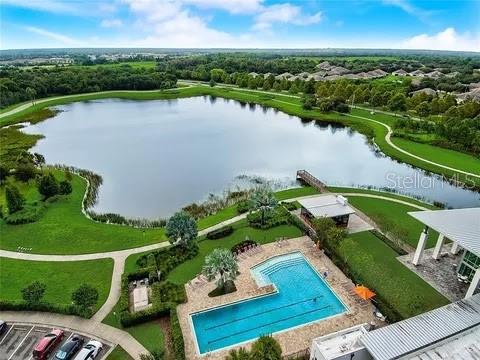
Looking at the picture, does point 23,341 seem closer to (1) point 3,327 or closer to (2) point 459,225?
(1) point 3,327

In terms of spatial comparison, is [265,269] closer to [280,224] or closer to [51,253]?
[280,224]

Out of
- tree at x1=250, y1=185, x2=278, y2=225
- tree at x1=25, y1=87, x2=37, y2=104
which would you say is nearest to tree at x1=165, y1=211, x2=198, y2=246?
tree at x1=250, y1=185, x2=278, y2=225

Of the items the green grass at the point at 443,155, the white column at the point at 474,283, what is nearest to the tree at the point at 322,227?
the white column at the point at 474,283

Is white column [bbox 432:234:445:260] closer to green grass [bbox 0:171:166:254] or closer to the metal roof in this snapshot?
the metal roof

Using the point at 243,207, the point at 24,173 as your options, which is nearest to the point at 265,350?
the point at 243,207

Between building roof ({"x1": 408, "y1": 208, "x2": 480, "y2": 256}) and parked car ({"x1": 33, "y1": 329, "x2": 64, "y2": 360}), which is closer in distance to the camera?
parked car ({"x1": 33, "y1": 329, "x2": 64, "y2": 360})

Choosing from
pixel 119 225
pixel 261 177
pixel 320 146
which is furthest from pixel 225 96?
pixel 119 225

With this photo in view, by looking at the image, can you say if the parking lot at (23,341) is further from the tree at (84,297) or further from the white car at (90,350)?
the tree at (84,297)
